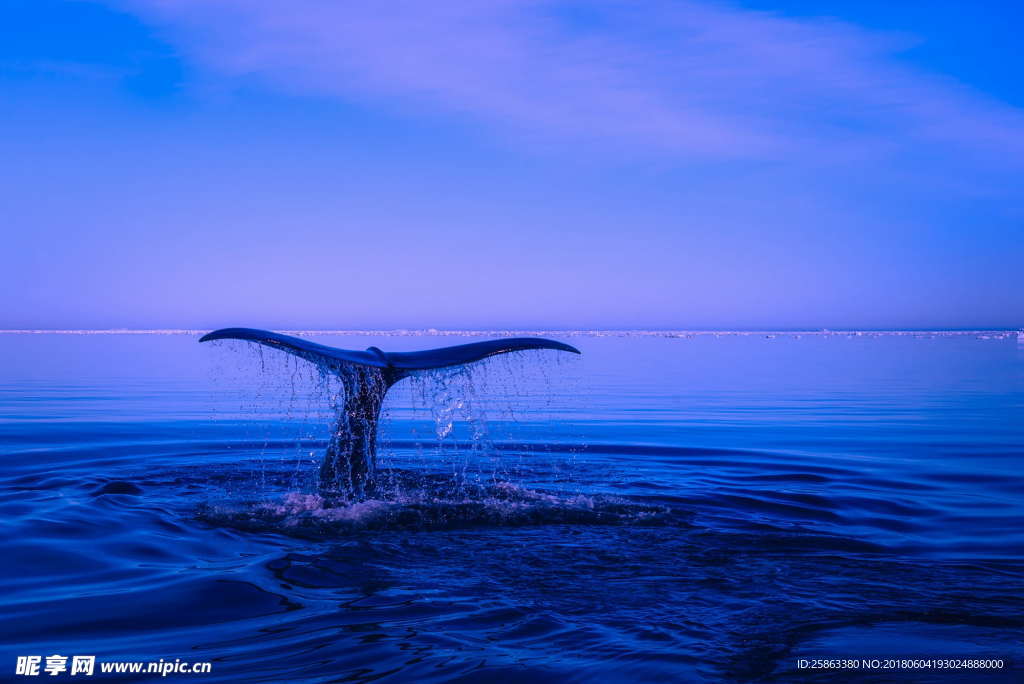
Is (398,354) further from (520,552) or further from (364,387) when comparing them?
(520,552)

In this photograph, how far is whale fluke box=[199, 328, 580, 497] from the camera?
8.36 m

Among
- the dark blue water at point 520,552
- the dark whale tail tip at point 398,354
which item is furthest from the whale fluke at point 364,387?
the dark blue water at point 520,552

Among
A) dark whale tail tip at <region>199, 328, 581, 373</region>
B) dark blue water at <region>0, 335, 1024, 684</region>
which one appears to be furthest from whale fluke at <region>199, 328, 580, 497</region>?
dark blue water at <region>0, 335, 1024, 684</region>

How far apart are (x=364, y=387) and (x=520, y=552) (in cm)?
289

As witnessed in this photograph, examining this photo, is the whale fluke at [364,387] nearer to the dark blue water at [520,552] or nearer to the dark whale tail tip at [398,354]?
the dark whale tail tip at [398,354]

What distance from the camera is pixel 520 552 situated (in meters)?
6.63

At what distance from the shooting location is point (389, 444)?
14.1m

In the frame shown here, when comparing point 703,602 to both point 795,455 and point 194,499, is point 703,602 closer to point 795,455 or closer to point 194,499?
point 194,499

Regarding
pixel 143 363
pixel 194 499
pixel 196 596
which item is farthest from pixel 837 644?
pixel 143 363

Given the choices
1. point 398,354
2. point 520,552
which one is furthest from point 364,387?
point 520,552

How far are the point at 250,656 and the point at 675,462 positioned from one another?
28.3 ft

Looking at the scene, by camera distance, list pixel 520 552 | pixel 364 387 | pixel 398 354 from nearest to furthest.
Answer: pixel 520 552, pixel 364 387, pixel 398 354

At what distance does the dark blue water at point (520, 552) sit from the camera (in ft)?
14.7

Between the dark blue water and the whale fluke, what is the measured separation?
322 mm
